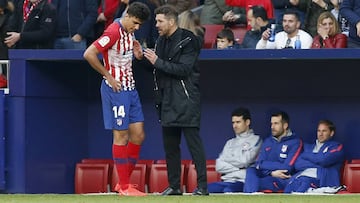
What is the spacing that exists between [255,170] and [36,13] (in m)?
3.37

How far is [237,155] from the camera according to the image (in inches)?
523

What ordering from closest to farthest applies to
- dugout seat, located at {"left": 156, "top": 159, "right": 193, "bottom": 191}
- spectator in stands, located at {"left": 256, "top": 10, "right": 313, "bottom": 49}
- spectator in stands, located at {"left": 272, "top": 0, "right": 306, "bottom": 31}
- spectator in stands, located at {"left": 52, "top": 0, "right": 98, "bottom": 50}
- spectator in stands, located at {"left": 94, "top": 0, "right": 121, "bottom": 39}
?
spectator in stands, located at {"left": 256, "top": 10, "right": 313, "bottom": 49}
dugout seat, located at {"left": 156, "top": 159, "right": 193, "bottom": 191}
spectator in stands, located at {"left": 272, "top": 0, "right": 306, "bottom": 31}
spectator in stands, located at {"left": 52, "top": 0, "right": 98, "bottom": 50}
spectator in stands, located at {"left": 94, "top": 0, "right": 121, "bottom": 39}

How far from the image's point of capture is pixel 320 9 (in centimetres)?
1399

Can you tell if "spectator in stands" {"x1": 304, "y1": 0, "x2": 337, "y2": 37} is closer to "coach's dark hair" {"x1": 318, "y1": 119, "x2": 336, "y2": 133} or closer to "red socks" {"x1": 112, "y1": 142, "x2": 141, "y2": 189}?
"coach's dark hair" {"x1": 318, "y1": 119, "x2": 336, "y2": 133}

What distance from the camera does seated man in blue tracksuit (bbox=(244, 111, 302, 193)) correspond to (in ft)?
42.5

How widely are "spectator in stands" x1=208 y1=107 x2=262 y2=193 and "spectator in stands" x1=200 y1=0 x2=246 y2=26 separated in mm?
1453

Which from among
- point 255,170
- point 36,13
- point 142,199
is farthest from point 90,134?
point 142,199

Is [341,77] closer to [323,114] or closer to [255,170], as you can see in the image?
[323,114]

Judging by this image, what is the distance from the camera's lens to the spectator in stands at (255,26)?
13719 mm

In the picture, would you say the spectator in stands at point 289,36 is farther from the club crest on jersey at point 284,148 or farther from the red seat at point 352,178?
the red seat at point 352,178

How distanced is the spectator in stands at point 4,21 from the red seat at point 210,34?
2442 millimetres

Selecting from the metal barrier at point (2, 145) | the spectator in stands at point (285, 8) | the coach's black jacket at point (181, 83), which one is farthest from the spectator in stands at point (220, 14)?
the coach's black jacket at point (181, 83)

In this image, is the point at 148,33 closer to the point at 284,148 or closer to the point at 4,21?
the point at 4,21

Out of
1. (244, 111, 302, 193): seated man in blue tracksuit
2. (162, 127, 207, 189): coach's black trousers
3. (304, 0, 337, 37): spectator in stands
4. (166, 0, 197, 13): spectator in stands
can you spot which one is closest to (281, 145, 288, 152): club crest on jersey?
(244, 111, 302, 193): seated man in blue tracksuit
